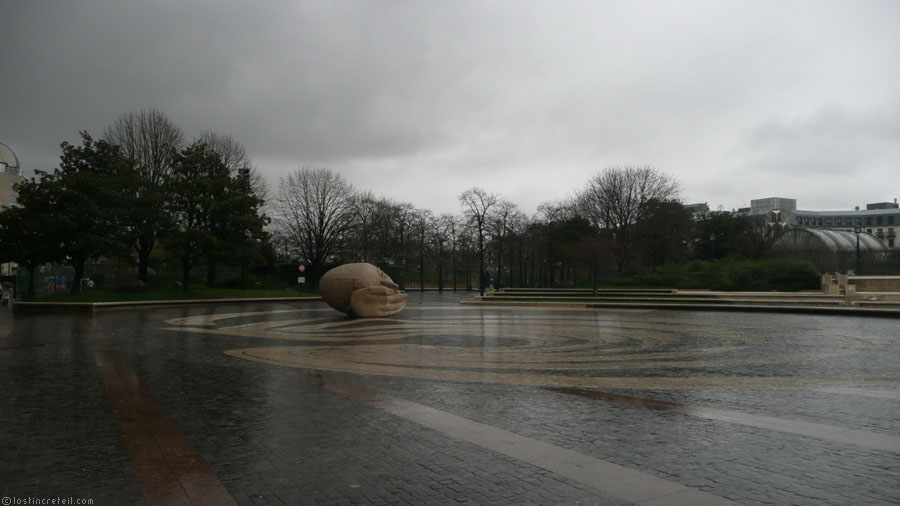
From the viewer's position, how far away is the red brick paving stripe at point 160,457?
14.0 feet

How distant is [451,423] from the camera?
652cm

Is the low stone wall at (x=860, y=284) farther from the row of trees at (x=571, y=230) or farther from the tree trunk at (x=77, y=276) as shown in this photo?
the tree trunk at (x=77, y=276)

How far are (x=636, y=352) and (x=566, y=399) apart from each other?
5.79m

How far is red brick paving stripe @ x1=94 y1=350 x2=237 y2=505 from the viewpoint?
14.0ft

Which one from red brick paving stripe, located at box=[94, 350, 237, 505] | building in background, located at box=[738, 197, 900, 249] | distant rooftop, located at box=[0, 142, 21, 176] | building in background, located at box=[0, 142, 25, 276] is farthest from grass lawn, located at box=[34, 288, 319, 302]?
building in background, located at box=[738, 197, 900, 249]

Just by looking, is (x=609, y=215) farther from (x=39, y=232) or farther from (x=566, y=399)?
(x=566, y=399)

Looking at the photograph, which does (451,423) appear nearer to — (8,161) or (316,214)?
(316,214)

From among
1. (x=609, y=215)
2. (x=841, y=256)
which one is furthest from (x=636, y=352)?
(x=841, y=256)

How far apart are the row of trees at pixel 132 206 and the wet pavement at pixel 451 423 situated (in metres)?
19.1

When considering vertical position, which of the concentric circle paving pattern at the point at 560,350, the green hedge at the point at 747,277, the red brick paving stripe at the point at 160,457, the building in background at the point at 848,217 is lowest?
the concentric circle paving pattern at the point at 560,350

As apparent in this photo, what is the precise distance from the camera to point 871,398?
25.6 ft

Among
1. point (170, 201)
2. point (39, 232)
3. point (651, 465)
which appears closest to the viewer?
point (651, 465)

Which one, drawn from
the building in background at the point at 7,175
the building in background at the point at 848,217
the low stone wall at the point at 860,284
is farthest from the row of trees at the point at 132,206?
the building in background at the point at 848,217
